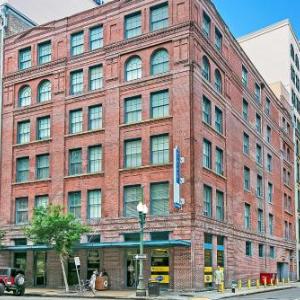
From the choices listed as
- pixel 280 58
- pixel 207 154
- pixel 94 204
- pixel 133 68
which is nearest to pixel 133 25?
pixel 133 68

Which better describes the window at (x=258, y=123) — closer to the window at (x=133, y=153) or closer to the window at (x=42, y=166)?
the window at (x=133, y=153)

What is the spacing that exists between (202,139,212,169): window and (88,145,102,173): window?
791cm

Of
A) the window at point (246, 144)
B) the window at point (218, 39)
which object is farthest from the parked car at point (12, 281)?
the window at point (246, 144)

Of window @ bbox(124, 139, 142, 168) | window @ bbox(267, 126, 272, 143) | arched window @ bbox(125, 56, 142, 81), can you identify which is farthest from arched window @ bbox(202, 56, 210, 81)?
window @ bbox(267, 126, 272, 143)

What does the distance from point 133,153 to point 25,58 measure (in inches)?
586

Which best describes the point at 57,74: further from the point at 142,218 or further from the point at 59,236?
the point at 142,218

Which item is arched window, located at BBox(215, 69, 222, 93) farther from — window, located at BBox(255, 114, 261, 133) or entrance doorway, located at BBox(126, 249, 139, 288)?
entrance doorway, located at BBox(126, 249, 139, 288)

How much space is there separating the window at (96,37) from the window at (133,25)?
2.56 meters

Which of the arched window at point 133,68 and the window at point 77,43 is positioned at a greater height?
the window at point 77,43

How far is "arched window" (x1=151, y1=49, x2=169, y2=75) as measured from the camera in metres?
43.3

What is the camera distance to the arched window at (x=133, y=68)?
44.7 metres

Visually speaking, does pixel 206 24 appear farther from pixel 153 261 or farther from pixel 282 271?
pixel 282 271

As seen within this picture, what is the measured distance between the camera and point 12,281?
120 ft

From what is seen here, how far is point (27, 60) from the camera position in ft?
168
